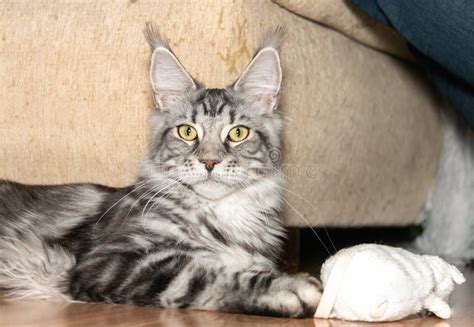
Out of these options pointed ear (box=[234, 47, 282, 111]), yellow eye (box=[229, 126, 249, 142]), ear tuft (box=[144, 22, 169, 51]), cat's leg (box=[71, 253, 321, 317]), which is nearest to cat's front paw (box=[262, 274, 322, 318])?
cat's leg (box=[71, 253, 321, 317])

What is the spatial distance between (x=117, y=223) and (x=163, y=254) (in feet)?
0.63

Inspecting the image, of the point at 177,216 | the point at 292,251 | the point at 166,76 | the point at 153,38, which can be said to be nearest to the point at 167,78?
the point at 166,76

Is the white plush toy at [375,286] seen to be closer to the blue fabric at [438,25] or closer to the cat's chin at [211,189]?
the cat's chin at [211,189]

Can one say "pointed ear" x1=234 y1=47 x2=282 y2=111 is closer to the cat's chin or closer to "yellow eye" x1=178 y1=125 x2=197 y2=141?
"yellow eye" x1=178 y1=125 x2=197 y2=141

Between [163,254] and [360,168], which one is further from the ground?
[360,168]

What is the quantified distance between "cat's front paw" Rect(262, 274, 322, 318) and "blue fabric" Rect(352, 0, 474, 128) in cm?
84

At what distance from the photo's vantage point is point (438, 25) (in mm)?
2189

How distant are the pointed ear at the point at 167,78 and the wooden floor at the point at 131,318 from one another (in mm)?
579

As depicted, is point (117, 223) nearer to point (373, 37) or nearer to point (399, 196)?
point (373, 37)

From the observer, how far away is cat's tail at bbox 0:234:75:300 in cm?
198

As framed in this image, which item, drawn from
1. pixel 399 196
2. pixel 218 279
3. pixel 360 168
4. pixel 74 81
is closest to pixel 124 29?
pixel 74 81

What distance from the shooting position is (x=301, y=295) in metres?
1.71

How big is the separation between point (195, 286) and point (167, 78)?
586mm

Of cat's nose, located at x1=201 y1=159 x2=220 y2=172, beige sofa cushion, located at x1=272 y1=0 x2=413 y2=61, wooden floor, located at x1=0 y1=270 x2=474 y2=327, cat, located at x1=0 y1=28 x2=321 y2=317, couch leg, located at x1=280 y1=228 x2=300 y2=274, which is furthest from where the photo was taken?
couch leg, located at x1=280 y1=228 x2=300 y2=274
